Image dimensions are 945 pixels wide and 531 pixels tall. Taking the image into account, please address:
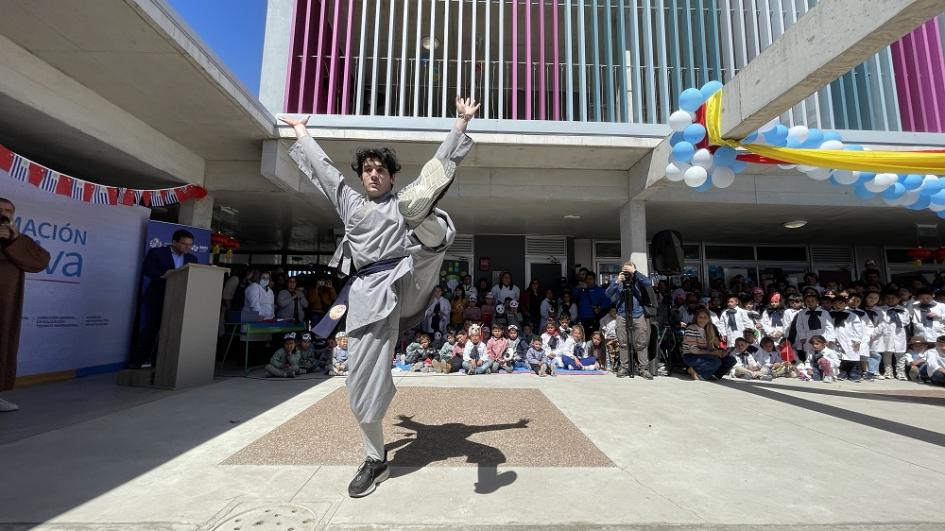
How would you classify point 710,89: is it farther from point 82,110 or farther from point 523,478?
point 82,110

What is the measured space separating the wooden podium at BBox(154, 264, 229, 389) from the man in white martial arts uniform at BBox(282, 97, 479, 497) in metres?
3.32

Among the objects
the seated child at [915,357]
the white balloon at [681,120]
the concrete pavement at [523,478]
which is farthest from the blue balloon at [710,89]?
the seated child at [915,357]

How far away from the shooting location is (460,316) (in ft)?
26.1

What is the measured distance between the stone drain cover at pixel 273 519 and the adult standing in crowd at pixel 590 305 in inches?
269

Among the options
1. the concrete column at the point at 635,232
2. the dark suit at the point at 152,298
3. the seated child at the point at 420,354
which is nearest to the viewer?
the dark suit at the point at 152,298

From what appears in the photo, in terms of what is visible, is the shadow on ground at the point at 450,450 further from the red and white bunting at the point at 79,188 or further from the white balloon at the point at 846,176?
the red and white bunting at the point at 79,188

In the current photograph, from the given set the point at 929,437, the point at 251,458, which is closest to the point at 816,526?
the point at 929,437

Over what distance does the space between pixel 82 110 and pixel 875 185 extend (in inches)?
346

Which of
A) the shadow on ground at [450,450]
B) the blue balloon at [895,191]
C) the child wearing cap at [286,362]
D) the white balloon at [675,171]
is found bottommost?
the shadow on ground at [450,450]

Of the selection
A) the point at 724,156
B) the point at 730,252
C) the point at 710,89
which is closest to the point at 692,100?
the point at 710,89

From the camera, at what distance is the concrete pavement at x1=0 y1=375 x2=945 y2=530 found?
5.62 feet

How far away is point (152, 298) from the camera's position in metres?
5.32

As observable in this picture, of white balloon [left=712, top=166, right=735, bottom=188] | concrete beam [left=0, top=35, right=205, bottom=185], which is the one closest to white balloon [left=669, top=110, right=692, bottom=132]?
white balloon [left=712, top=166, right=735, bottom=188]

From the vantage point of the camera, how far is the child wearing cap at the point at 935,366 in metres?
5.71
